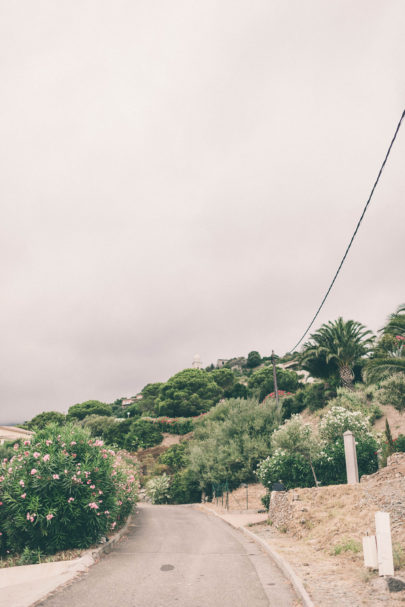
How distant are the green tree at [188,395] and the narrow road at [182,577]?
53900 millimetres

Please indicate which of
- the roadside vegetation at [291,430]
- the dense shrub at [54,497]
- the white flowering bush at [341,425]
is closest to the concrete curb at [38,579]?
the dense shrub at [54,497]

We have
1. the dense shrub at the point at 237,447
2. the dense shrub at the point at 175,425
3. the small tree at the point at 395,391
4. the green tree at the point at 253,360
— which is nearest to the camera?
the small tree at the point at 395,391

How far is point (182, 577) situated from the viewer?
905 cm

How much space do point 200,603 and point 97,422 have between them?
6261cm

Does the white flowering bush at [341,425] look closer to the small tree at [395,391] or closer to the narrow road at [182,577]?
the small tree at [395,391]

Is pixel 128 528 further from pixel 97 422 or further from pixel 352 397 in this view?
pixel 97 422

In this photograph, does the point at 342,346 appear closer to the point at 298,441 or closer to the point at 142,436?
the point at 298,441

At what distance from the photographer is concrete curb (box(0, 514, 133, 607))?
754cm

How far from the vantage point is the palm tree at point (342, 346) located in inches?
1417

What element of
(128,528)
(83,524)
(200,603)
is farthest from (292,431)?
(200,603)

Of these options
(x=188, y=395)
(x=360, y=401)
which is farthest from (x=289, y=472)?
(x=188, y=395)

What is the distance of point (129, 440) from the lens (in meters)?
58.2

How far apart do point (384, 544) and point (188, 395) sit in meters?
63.5

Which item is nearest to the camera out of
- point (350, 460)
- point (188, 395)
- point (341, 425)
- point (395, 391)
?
point (350, 460)
